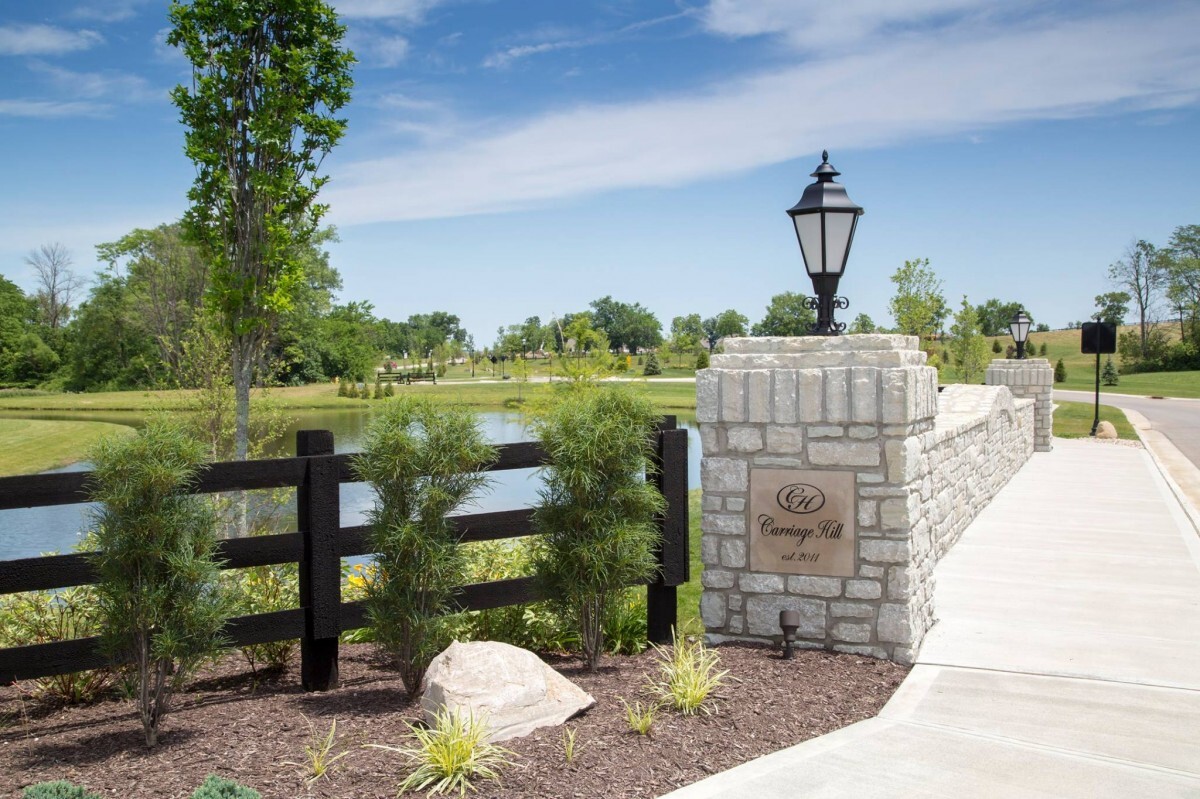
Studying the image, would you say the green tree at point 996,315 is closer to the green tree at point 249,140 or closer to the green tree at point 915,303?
the green tree at point 915,303

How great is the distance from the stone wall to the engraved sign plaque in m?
0.04

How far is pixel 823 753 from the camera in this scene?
4238 mm

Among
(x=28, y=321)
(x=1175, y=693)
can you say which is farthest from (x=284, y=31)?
(x=28, y=321)

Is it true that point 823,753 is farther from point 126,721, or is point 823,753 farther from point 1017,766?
point 126,721

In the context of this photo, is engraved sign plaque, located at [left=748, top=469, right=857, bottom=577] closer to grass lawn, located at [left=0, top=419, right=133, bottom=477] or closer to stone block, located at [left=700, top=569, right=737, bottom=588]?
stone block, located at [left=700, top=569, right=737, bottom=588]

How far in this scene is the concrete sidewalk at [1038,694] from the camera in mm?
3949

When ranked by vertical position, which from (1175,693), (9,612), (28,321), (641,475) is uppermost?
(28,321)

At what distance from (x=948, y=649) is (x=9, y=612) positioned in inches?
235

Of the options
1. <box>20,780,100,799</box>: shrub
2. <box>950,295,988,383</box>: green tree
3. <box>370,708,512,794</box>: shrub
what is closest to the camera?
<box>20,780,100,799</box>: shrub

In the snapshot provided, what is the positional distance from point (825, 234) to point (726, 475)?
1.80 meters

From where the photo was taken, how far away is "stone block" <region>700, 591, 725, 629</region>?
6215 mm

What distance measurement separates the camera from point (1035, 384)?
A: 65.8ft

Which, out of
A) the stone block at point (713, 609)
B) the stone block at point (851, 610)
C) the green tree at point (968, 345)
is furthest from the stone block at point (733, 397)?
the green tree at point (968, 345)

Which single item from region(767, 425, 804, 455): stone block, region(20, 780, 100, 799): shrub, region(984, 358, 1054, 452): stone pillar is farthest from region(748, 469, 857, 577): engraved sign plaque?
region(984, 358, 1054, 452): stone pillar
